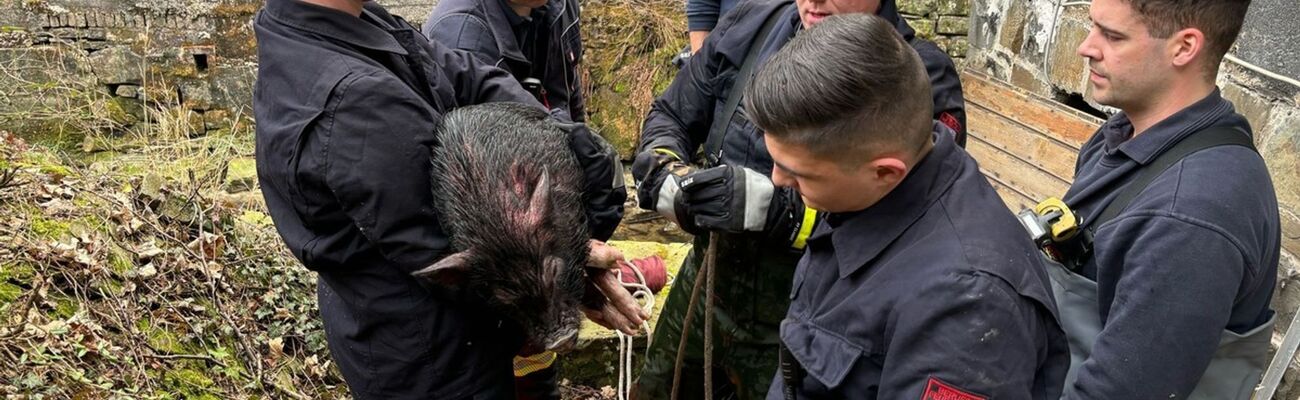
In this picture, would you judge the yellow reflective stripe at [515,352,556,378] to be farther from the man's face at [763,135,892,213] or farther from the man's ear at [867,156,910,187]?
the man's ear at [867,156,910,187]

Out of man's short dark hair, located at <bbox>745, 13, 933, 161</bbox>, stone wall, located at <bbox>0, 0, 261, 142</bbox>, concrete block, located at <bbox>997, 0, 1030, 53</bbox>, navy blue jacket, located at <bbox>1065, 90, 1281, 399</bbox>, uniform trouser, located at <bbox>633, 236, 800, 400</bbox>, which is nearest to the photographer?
man's short dark hair, located at <bbox>745, 13, 933, 161</bbox>

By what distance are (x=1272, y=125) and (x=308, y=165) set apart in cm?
312

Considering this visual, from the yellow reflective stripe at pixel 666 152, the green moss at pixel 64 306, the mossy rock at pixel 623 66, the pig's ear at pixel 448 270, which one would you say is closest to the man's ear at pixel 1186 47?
the yellow reflective stripe at pixel 666 152

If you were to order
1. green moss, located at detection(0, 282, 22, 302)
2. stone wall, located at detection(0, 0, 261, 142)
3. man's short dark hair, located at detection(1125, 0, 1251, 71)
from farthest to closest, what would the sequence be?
stone wall, located at detection(0, 0, 261, 142), green moss, located at detection(0, 282, 22, 302), man's short dark hair, located at detection(1125, 0, 1251, 71)

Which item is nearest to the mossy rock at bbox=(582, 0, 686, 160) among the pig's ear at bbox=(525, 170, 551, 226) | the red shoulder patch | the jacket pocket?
the pig's ear at bbox=(525, 170, 551, 226)

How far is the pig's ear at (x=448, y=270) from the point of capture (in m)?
1.95

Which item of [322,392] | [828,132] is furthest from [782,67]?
[322,392]

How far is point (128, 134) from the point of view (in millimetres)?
6277

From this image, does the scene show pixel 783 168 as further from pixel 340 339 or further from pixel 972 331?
pixel 340 339

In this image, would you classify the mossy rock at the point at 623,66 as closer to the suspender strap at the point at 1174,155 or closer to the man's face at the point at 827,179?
the suspender strap at the point at 1174,155

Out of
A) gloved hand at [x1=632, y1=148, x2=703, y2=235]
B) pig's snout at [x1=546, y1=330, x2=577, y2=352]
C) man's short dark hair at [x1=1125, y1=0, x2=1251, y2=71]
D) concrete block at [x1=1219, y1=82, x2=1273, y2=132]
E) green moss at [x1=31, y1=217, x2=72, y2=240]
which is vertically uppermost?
man's short dark hair at [x1=1125, y1=0, x2=1251, y2=71]

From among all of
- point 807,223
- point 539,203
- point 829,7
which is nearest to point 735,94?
point 829,7

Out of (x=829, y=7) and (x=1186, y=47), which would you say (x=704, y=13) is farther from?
(x=1186, y=47)

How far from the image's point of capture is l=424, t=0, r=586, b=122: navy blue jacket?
10.5ft
